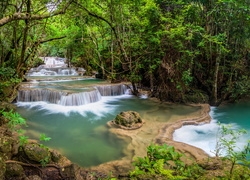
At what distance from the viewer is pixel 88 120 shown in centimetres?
791

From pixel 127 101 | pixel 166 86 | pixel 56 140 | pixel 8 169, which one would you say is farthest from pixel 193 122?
pixel 8 169

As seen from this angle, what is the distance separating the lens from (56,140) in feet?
19.1

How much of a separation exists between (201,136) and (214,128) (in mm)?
1334

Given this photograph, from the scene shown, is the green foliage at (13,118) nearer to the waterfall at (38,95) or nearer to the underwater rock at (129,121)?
the underwater rock at (129,121)

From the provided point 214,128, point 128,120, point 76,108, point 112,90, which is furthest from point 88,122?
point 112,90

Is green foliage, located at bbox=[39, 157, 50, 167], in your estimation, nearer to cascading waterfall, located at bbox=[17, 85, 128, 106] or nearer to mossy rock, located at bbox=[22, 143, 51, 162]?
mossy rock, located at bbox=[22, 143, 51, 162]

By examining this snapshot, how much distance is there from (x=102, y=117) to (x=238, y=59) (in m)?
9.04

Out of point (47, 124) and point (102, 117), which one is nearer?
point (47, 124)

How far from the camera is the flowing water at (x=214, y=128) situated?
19.3ft

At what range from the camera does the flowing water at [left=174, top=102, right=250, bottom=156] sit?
19.3 ft

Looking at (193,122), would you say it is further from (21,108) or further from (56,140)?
(21,108)

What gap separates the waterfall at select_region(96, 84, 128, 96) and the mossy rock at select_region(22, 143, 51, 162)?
9351 mm

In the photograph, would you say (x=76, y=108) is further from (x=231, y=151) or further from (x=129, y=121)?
(x=231, y=151)

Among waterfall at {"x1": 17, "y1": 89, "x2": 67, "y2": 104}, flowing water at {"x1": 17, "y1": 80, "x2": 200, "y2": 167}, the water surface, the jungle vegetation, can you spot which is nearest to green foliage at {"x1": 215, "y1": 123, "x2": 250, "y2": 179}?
the water surface
